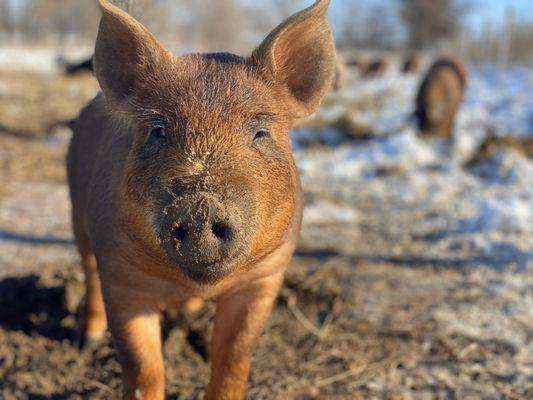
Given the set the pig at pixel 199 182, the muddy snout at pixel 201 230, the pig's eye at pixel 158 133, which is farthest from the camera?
the pig's eye at pixel 158 133

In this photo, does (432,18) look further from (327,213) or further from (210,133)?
(210,133)

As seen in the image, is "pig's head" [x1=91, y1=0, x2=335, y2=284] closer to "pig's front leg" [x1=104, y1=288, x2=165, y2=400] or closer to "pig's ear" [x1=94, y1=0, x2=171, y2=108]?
"pig's ear" [x1=94, y1=0, x2=171, y2=108]

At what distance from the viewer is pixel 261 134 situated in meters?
2.78

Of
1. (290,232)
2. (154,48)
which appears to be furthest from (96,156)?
(290,232)

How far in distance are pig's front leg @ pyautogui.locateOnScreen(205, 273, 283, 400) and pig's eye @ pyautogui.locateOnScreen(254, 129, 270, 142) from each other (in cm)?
80

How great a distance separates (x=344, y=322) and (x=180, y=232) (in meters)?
2.66

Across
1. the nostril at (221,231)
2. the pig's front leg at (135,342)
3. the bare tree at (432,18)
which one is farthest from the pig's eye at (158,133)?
the bare tree at (432,18)

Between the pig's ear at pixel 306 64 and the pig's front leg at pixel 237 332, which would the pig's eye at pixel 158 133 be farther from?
the pig's front leg at pixel 237 332

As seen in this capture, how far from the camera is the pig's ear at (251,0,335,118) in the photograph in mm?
3105

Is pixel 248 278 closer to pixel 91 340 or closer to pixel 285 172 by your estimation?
pixel 285 172

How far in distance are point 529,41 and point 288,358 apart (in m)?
37.0

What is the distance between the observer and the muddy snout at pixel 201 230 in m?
2.17

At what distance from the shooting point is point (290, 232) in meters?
3.12

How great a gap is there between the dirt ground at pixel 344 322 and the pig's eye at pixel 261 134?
1610 millimetres
